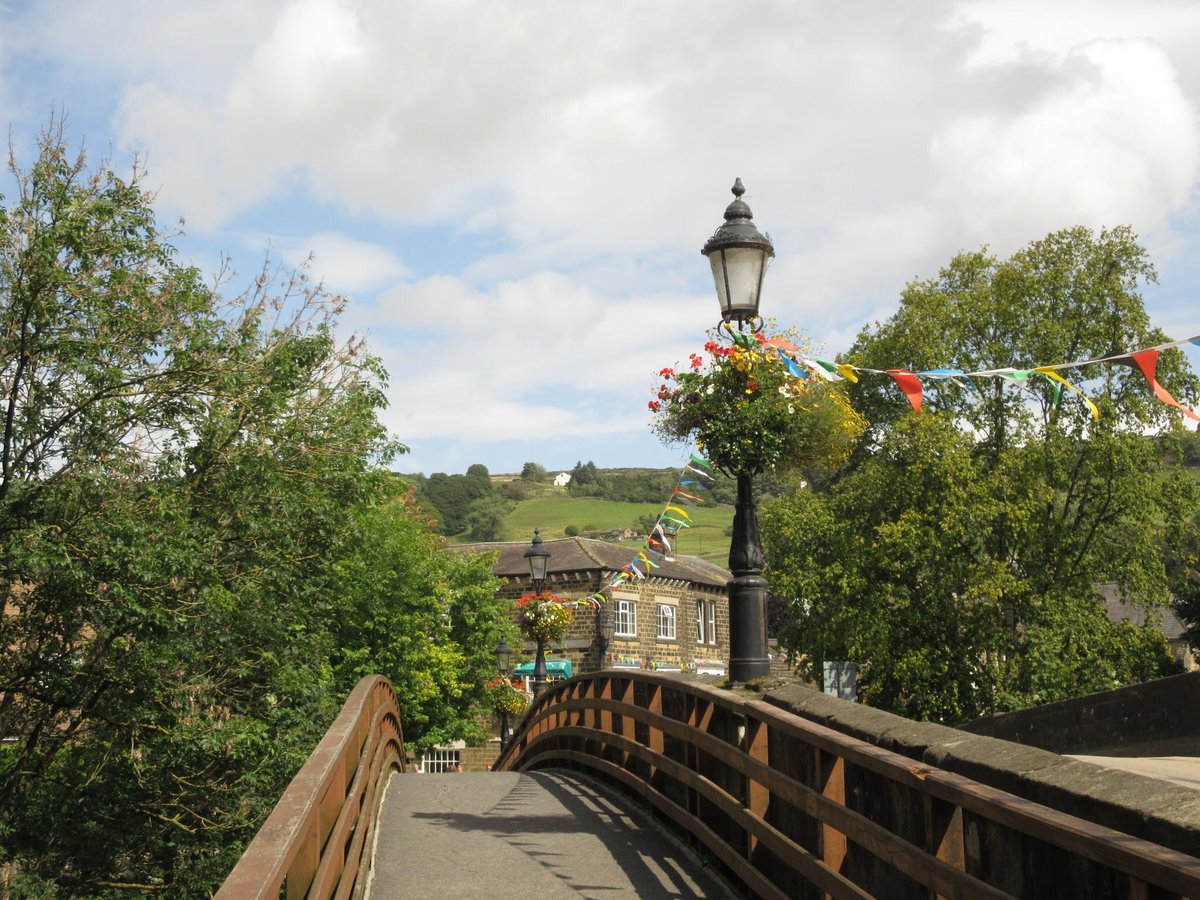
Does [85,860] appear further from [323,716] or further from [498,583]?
[498,583]

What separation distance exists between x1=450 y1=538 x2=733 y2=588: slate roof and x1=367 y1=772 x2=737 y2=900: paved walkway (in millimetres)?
34033

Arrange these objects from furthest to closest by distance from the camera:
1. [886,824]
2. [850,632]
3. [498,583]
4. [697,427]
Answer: [498,583], [850,632], [697,427], [886,824]

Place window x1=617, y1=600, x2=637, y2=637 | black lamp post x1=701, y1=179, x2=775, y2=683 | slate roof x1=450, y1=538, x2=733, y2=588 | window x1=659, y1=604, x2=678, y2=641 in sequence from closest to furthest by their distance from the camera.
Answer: black lamp post x1=701, y1=179, x2=775, y2=683 → window x1=617, y1=600, x2=637, y2=637 → slate roof x1=450, y1=538, x2=733, y2=588 → window x1=659, y1=604, x2=678, y2=641

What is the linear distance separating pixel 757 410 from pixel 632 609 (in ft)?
126

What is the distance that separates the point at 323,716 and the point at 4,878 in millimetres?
5323

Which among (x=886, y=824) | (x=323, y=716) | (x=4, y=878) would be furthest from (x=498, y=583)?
(x=886, y=824)

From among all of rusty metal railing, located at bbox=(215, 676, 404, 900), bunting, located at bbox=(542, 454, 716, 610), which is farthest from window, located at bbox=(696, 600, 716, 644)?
rusty metal railing, located at bbox=(215, 676, 404, 900)

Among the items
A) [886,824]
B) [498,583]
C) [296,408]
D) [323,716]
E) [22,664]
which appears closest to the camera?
[886,824]

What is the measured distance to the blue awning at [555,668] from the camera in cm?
4453

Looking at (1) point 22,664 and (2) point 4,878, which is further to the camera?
(2) point 4,878

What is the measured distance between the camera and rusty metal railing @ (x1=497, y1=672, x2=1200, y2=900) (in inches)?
141

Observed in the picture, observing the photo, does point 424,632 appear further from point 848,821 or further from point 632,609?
point 848,821

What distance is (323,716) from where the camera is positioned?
21234 mm

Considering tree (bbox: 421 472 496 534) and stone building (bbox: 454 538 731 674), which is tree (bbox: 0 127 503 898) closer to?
stone building (bbox: 454 538 731 674)
